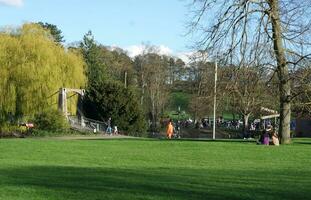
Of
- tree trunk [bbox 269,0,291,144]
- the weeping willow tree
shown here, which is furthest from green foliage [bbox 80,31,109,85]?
tree trunk [bbox 269,0,291,144]

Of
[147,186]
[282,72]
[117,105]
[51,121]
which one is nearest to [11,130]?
[51,121]

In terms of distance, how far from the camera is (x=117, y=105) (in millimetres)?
70500

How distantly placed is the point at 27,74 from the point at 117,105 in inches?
588

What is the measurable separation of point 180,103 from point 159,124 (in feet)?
153

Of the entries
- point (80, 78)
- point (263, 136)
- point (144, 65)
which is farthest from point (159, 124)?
point (263, 136)

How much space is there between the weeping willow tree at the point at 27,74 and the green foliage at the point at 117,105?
894 cm

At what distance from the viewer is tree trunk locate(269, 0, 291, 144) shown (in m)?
33.9

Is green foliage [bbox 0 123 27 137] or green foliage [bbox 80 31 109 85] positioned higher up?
green foliage [bbox 80 31 109 85]

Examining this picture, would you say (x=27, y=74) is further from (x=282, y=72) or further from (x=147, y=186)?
(x=147, y=186)

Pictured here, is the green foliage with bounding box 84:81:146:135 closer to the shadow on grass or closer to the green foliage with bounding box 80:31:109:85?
the green foliage with bounding box 80:31:109:85

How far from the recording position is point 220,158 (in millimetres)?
24281

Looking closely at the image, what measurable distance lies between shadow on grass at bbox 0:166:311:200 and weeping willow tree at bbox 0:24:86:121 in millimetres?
44182

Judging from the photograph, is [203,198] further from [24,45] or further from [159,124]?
[159,124]

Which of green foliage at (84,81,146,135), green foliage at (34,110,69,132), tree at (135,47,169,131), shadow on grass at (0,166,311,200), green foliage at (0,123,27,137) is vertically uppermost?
tree at (135,47,169,131)
